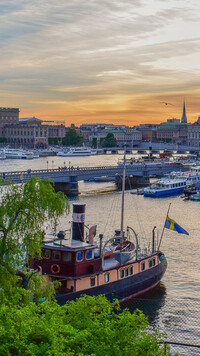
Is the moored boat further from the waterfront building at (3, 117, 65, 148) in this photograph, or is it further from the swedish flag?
the waterfront building at (3, 117, 65, 148)

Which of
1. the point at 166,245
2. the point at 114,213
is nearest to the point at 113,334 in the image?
the point at 166,245

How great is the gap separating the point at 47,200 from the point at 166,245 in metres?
17.6

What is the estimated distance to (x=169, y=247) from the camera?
29375mm

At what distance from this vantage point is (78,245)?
18.6 m

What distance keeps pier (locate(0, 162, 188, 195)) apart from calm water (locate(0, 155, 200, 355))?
92.9 inches

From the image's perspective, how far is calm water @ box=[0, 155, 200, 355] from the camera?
18.9 metres

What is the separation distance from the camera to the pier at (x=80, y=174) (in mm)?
55391

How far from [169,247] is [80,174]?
30.5 m

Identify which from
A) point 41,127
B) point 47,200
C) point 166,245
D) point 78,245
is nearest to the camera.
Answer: point 47,200

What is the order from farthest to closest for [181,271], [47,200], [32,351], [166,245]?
[166,245]
[181,271]
[47,200]
[32,351]

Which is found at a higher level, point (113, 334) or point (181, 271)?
point (113, 334)

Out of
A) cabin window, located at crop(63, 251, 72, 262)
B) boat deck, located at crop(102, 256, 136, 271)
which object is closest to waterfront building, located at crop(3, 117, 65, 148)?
boat deck, located at crop(102, 256, 136, 271)

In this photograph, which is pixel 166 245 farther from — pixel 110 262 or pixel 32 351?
pixel 32 351

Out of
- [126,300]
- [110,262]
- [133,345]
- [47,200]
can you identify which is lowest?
[126,300]
